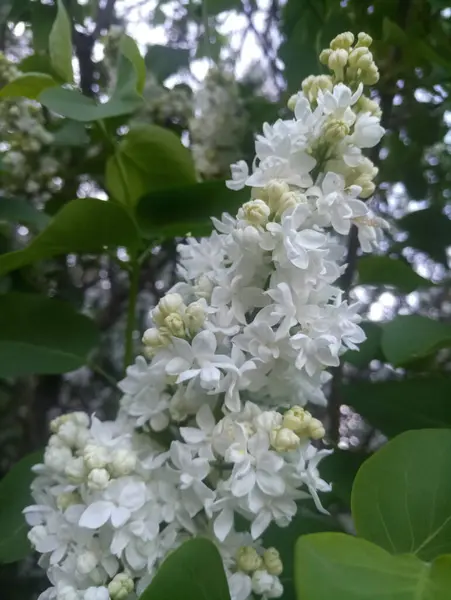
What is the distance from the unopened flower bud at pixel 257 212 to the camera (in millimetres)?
347

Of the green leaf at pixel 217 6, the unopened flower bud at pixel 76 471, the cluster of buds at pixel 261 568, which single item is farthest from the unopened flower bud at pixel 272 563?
the green leaf at pixel 217 6

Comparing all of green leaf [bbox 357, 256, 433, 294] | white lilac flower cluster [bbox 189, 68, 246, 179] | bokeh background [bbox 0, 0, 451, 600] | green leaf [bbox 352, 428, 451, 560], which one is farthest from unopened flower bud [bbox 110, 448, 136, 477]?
white lilac flower cluster [bbox 189, 68, 246, 179]

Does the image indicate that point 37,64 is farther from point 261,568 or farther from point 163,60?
point 261,568

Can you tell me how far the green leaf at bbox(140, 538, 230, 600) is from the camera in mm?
286

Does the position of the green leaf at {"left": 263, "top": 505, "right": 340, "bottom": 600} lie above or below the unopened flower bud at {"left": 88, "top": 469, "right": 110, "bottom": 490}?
below

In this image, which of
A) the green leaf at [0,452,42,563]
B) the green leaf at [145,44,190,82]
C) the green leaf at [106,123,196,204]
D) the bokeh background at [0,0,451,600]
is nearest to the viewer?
the green leaf at [0,452,42,563]

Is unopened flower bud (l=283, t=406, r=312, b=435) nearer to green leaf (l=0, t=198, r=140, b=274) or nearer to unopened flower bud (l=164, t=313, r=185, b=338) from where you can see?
unopened flower bud (l=164, t=313, r=185, b=338)

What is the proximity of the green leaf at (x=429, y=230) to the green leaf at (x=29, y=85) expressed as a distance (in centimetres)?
44

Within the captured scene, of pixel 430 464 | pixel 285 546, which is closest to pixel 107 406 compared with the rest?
pixel 285 546

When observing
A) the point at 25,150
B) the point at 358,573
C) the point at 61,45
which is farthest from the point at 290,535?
the point at 25,150

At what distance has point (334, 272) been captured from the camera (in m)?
0.36

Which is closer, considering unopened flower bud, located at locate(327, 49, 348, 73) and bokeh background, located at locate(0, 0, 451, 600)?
unopened flower bud, located at locate(327, 49, 348, 73)

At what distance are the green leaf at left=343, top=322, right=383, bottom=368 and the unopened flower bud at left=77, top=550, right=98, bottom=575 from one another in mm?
306

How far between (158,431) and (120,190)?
30 centimetres
